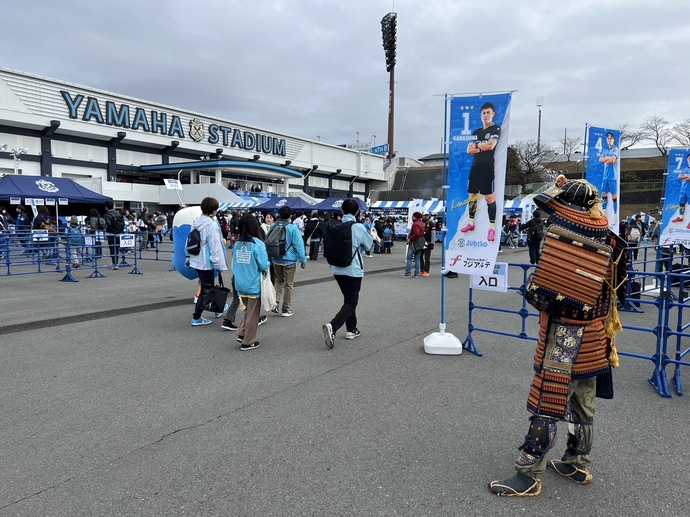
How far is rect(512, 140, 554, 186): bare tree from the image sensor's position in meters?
61.5

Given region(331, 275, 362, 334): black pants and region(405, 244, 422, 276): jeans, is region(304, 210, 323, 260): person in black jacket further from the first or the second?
region(331, 275, 362, 334): black pants

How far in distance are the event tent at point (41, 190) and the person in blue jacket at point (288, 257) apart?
13.4m

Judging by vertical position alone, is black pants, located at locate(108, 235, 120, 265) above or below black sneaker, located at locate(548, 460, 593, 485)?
above

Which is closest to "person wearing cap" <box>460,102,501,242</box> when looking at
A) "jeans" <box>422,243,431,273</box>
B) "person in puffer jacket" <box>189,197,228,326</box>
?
"person in puffer jacket" <box>189,197,228,326</box>

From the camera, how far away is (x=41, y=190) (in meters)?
18.4

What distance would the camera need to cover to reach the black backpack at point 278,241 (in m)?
7.32

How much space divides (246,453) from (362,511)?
40.0 inches

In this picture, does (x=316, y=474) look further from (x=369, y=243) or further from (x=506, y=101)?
(x=506, y=101)

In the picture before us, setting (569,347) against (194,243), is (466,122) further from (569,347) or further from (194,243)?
(194,243)

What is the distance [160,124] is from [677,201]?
42.2 m

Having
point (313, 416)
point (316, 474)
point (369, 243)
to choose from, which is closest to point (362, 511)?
point (316, 474)

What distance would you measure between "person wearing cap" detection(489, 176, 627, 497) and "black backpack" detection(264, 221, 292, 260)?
5.00 metres

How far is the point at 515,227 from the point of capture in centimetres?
2803

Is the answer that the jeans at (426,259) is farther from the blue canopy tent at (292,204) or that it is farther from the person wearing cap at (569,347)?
the blue canopy tent at (292,204)
